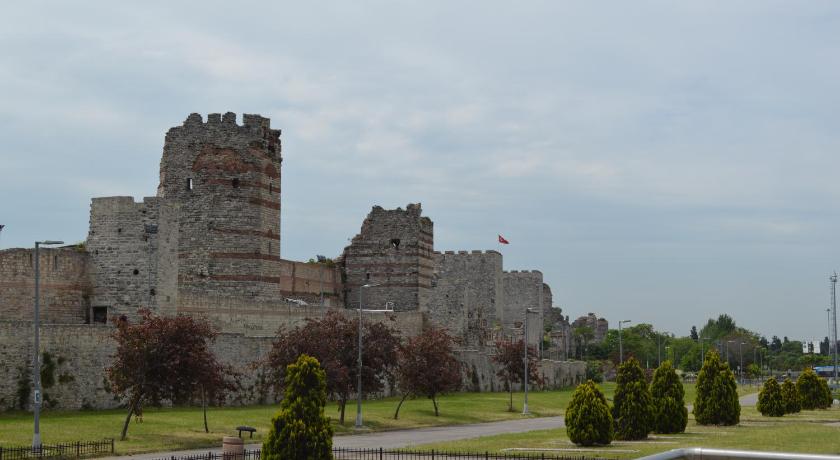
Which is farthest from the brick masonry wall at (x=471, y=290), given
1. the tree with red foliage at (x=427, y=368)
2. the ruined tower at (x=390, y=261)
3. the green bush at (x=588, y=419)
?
the green bush at (x=588, y=419)

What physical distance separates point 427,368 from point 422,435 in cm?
1180

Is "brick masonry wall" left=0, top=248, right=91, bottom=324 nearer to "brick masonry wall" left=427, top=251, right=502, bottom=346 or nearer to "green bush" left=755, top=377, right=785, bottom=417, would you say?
"green bush" left=755, top=377, right=785, bottom=417

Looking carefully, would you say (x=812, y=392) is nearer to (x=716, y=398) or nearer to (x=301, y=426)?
(x=716, y=398)

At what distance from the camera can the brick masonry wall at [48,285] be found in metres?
43.3

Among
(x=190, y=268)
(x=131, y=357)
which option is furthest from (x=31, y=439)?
(x=190, y=268)

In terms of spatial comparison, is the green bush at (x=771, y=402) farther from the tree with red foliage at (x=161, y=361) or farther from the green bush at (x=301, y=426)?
the green bush at (x=301, y=426)

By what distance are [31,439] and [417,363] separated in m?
23.8

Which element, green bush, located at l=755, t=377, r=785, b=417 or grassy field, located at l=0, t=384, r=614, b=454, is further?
green bush, located at l=755, t=377, r=785, b=417

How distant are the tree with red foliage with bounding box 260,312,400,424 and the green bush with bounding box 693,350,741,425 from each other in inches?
530

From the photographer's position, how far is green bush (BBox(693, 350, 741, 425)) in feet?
146

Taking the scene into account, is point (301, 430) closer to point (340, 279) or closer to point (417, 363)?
point (417, 363)

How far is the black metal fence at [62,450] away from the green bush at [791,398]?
32523mm

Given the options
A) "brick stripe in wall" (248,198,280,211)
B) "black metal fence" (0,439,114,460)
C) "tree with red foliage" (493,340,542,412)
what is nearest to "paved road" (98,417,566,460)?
"black metal fence" (0,439,114,460)

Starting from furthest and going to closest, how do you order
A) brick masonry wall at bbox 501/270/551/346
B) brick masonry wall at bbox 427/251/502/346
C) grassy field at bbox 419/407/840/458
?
brick masonry wall at bbox 501/270/551/346
brick masonry wall at bbox 427/251/502/346
grassy field at bbox 419/407/840/458
